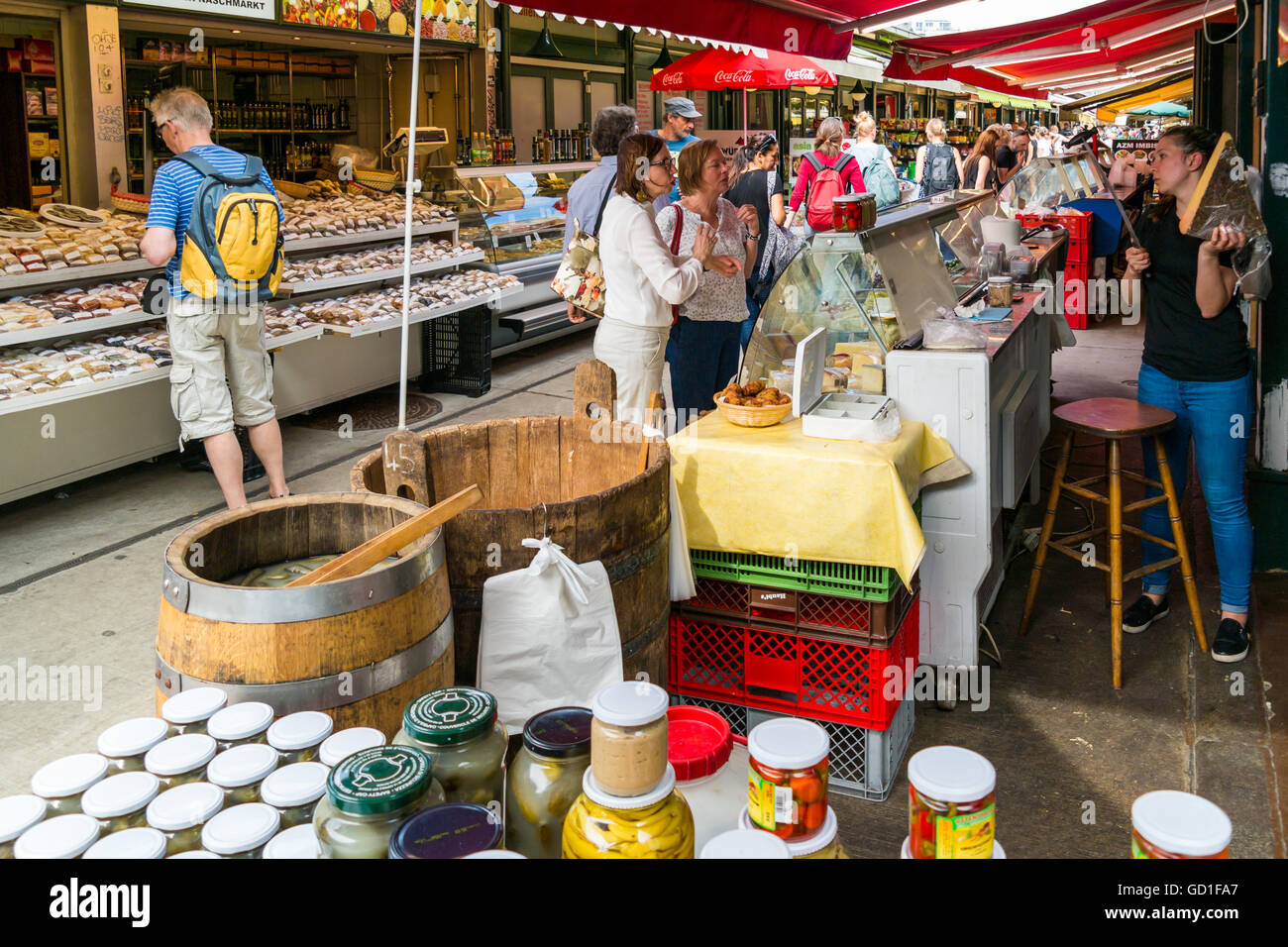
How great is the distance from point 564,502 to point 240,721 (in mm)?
947

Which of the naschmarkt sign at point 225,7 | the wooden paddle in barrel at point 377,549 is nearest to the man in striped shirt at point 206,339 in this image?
the naschmarkt sign at point 225,7

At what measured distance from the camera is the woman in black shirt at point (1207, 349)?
4.12m

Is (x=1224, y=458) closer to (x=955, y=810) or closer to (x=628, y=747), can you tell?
(x=955, y=810)

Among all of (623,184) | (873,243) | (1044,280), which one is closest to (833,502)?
(873,243)

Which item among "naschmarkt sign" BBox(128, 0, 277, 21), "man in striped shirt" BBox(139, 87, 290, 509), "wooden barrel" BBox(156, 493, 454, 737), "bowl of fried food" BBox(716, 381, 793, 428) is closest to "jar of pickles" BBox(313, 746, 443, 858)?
"wooden barrel" BBox(156, 493, 454, 737)

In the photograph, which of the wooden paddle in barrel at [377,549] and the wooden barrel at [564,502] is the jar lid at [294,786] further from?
the wooden barrel at [564,502]

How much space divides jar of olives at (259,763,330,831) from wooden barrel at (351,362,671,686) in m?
0.90

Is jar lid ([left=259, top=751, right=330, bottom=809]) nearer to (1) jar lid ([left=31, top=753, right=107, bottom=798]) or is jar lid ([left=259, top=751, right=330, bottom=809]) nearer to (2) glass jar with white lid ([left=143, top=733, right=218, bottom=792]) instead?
(2) glass jar with white lid ([left=143, top=733, right=218, bottom=792])

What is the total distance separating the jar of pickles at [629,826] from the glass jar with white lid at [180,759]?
25.5 inches

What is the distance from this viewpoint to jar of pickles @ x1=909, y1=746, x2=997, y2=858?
4.88 ft

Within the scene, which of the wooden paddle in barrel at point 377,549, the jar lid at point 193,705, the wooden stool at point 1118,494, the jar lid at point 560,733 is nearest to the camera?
the jar lid at point 560,733

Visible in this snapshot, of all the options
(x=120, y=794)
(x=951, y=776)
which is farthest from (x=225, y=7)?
(x=951, y=776)

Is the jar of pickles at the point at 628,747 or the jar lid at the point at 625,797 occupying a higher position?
the jar of pickles at the point at 628,747
